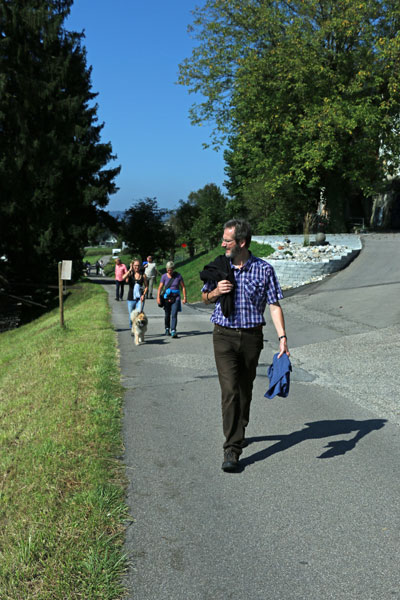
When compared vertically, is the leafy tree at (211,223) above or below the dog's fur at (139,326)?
above

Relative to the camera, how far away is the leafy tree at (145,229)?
53.8m

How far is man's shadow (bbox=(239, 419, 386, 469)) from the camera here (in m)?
5.30

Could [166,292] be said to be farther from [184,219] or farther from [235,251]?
[184,219]

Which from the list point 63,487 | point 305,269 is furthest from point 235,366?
point 305,269

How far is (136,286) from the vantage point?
526 inches

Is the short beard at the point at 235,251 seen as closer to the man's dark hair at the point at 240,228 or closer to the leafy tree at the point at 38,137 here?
the man's dark hair at the point at 240,228

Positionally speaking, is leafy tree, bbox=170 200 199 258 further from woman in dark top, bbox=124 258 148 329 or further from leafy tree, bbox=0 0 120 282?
woman in dark top, bbox=124 258 148 329

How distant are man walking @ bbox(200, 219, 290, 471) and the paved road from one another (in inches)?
18.8

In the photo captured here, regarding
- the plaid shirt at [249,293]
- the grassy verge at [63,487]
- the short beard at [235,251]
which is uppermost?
the short beard at [235,251]

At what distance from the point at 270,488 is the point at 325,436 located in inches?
61.6

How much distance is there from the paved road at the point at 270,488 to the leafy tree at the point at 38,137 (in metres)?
29.8

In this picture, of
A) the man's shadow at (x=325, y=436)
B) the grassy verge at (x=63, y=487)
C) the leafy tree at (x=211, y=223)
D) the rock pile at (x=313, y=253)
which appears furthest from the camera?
the leafy tree at (x=211, y=223)

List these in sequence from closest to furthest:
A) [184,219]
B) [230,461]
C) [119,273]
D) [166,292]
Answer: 1. [230,461]
2. [166,292]
3. [119,273]
4. [184,219]

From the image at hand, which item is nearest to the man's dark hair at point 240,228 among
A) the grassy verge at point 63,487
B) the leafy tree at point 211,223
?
the grassy verge at point 63,487
